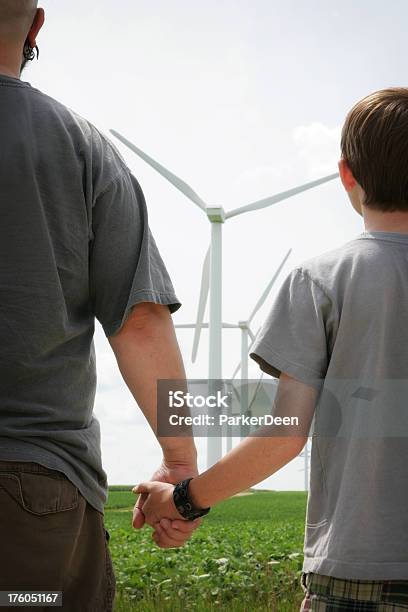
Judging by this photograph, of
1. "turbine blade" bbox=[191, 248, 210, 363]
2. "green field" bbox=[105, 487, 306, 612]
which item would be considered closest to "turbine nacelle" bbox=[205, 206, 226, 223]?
"turbine blade" bbox=[191, 248, 210, 363]

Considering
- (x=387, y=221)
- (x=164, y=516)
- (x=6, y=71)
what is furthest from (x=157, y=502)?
(x=6, y=71)

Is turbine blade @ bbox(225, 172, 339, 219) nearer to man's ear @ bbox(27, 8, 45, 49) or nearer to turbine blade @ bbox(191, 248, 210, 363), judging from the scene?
turbine blade @ bbox(191, 248, 210, 363)

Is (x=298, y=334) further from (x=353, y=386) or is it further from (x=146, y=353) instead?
(x=146, y=353)

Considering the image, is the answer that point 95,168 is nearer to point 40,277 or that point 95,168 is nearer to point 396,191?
point 40,277

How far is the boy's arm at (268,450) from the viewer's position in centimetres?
254

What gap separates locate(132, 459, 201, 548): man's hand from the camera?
289cm

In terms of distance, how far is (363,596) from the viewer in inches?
92.5

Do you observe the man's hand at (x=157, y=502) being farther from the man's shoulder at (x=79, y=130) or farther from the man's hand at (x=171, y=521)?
the man's shoulder at (x=79, y=130)

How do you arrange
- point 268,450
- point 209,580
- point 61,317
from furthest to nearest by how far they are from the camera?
1. point 209,580
2. point 268,450
3. point 61,317

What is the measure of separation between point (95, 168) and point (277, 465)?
101 centimetres

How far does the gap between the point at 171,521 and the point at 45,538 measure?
954 mm

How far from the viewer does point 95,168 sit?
253 centimetres

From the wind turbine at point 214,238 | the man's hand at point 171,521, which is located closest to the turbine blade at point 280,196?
the wind turbine at point 214,238

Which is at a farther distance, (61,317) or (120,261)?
(120,261)
